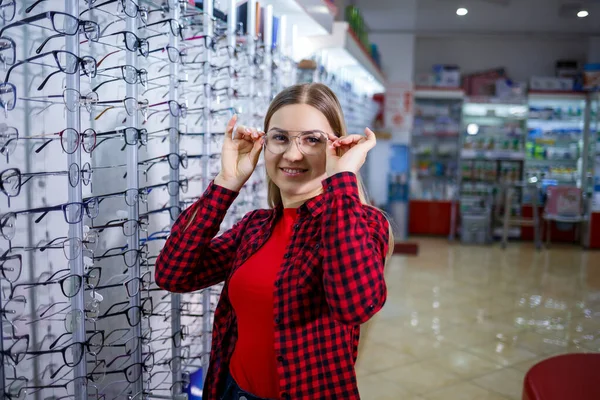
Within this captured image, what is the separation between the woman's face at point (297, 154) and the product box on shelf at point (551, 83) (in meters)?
9.51

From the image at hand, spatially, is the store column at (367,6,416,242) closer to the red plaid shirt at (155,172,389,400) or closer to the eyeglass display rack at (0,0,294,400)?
the eyeglass display rack at (0,0,294,400)

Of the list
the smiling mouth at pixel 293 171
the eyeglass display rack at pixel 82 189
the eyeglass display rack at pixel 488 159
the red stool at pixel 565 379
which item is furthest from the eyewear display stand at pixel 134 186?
the eyeglass display rack at pixel 488 159

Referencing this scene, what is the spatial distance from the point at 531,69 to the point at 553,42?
620 millimetres

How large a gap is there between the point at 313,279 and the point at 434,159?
934 cm

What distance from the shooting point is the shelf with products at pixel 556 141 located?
9.79m

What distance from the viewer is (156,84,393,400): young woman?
1.31m

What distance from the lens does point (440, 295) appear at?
593 centimetres

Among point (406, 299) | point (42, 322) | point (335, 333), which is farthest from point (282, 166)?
point (406, 299)

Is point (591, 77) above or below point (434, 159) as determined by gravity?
above

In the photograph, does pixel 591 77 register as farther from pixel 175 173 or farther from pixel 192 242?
pixel 192 242

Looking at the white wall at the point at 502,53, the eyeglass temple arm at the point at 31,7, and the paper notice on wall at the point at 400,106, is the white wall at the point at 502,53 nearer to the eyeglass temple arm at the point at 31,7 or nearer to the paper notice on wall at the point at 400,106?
the paper notice on wall at the point at 400,106

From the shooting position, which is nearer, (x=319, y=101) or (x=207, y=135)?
(x=319, y=101)

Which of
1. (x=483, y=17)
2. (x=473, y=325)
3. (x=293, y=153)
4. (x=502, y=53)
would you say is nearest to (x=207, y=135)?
(x=293, y=153)

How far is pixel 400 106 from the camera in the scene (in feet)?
32.0
